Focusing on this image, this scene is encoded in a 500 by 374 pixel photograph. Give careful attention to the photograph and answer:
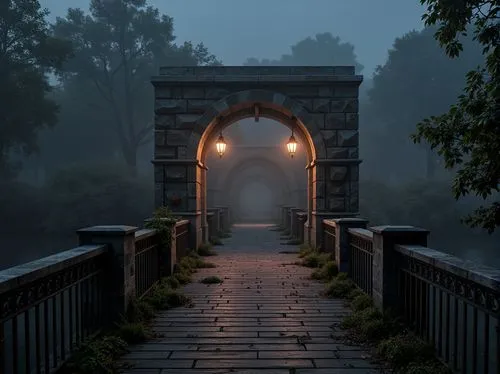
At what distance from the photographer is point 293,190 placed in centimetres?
2983

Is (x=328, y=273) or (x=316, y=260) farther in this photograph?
(x=316, y=260)

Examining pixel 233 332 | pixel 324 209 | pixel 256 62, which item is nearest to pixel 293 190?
pixel 324 209

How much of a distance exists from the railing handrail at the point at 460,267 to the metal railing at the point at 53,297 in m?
3.00

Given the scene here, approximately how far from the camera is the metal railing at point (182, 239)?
10.2 meters

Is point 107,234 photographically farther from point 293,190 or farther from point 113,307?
point 293,190

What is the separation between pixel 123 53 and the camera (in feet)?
124

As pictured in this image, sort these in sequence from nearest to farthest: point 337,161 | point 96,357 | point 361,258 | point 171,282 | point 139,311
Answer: point 96,357, point 139,311, point 361,258, point 171,282, point 337,161

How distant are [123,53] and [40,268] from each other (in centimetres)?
3659

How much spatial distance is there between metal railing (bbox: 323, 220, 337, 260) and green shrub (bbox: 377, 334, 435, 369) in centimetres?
547

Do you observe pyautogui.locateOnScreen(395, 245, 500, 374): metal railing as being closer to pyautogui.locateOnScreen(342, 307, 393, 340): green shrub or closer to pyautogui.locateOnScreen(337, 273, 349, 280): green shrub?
pyautogui.locateOnScreen(342, 307, 393, 340): green shrub

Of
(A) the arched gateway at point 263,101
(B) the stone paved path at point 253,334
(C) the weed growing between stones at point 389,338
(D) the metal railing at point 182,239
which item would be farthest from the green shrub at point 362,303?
(A) the arched gateway at point 263,101

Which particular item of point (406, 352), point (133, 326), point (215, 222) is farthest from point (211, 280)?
point (215, 222)

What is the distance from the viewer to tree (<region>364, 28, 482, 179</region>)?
41875mm

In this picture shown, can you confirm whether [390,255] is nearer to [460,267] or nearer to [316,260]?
[460,267]
